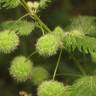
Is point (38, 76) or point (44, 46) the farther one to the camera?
point (38, 76)

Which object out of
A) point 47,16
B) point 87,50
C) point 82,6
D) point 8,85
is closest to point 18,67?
point 87,50

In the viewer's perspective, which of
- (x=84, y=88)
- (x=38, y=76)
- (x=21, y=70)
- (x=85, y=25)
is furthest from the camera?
(x=85, y=25)

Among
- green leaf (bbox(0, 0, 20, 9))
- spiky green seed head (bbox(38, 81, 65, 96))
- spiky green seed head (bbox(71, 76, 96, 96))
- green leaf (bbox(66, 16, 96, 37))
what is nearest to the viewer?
spiky green seed head (bbox(71, 76, 96, 96))

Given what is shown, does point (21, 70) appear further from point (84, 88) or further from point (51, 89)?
point (84, 88)

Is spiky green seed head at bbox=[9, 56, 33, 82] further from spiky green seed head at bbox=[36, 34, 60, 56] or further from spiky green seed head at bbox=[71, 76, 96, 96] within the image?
spiky green seed head at bbox=[71, 76, 96, 96]

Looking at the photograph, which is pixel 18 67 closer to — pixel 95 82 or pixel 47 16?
pixel 95 82

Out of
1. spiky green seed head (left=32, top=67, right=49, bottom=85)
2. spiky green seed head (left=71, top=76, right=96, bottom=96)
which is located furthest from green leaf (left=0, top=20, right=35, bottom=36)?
spiky green seed head (left=71, top=76, right=96, bottom=96)

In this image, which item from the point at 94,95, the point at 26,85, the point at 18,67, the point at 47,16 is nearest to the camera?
the point at 94,95

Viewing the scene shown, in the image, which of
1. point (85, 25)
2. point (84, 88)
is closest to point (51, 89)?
point (84, 88)

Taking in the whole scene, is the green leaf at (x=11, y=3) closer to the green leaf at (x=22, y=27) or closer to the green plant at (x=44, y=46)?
the green plant at (x=44, y=46)
